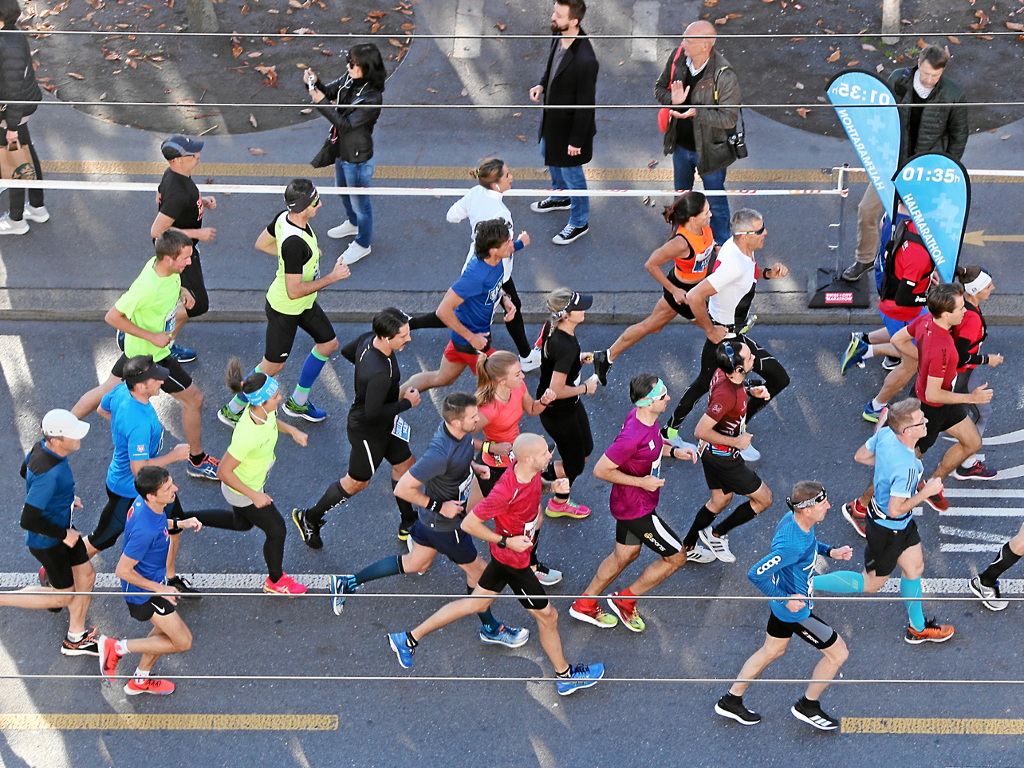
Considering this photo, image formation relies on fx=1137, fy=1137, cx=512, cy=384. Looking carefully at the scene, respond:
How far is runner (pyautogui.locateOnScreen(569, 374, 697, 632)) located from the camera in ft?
22.0

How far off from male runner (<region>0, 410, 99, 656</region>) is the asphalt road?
11.6 inches

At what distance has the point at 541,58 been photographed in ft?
41.1

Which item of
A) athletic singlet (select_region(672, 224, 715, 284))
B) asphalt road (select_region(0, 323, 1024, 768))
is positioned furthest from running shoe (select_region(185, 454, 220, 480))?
athletic singlet (select_region(672, 224, 715, 284))

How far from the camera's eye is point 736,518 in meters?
7.48

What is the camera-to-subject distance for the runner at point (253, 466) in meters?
6.74

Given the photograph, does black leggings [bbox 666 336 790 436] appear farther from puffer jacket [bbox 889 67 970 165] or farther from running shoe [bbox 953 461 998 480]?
puffer jacket [bbox 889 67 970 165]

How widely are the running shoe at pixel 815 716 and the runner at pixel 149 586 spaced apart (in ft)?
12.1

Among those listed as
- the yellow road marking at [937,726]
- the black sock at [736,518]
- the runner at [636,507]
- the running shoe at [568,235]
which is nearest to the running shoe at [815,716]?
the yellow road marking at [937,726]

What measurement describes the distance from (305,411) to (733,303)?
3332mm

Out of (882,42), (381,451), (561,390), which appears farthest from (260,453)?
(882,42)

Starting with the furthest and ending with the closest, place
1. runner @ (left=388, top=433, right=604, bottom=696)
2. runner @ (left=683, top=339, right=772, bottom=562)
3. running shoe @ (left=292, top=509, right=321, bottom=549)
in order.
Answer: running shoe @ (left=292, top=509, right=321, bottom=549) < runner @ (left=683, top=339, right=772, bottom=562) < runner @ (left=388, top=433, right=604, bottom=696)

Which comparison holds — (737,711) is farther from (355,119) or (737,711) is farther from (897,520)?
(355,119)

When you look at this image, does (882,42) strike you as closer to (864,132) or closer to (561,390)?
(864,132)

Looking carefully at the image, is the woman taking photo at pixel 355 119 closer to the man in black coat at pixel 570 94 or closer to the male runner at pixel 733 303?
the man in black coat at pixel 570 94
